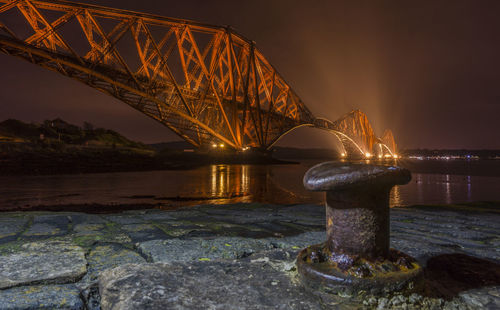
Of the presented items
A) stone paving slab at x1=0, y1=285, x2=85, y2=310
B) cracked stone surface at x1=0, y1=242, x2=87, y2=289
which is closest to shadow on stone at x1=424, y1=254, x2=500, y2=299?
stone paving slab at x1=0, y1=285, x2=85, y2=310

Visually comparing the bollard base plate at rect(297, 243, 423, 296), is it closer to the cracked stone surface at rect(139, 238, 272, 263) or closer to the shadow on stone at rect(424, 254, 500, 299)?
the shadow on stone at rect(424, 254, 500, 299)

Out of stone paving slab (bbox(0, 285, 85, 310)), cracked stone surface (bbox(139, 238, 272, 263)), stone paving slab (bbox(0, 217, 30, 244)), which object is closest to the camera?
stone paving slab (bbox(0, 285, 85, 310))

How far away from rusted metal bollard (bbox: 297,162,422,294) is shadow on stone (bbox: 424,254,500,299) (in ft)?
0.50

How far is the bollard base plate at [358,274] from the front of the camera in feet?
4.56

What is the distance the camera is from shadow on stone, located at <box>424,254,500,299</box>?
4.92 ft

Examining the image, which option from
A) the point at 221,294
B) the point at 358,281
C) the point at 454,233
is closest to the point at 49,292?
the point at 221,294

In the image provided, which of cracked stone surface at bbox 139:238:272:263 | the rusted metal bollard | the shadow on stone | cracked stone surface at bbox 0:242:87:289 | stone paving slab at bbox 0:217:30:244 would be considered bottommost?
the shadow on stone

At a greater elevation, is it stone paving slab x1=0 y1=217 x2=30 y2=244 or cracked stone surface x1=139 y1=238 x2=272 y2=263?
stone paving slab x1=0 y1=217 x2=30 y2=244

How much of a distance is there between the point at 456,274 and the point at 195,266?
1.45 m

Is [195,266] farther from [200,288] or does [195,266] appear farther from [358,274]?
[358,274]

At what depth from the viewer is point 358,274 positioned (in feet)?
4.71

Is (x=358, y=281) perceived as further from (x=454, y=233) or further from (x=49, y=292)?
(x=454, y=233)

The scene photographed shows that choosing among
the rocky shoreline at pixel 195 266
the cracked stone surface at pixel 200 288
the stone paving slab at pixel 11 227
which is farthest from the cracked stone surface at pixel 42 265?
the stone paving slab at pixel 11 227

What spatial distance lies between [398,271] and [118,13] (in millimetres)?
23008
